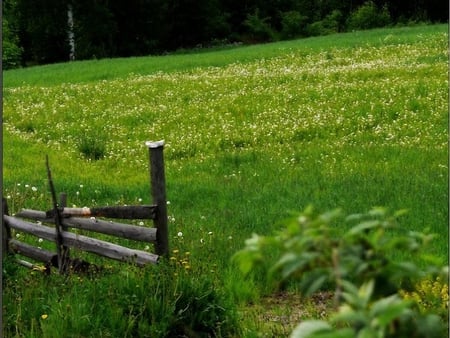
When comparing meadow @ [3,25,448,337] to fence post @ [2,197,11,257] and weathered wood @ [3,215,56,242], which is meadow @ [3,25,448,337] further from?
fence post @ [2,197,11,257]

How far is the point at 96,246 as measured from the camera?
7.46 m

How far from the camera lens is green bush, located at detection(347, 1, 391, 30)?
2074 inches

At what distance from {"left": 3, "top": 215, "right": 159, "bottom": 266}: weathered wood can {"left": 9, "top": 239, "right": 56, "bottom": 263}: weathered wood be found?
159mm

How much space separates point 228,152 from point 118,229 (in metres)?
7.57

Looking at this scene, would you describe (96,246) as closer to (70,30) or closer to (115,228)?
(115,228)

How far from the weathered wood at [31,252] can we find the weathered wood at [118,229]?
388mm

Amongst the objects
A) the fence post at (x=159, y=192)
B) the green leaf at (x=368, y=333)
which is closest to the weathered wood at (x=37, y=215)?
the fence post at (x=159, y=192)

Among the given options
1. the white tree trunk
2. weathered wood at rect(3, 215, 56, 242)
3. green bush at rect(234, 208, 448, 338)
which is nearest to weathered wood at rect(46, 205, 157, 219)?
weathered wood at rect(3, 215, 56, 242)

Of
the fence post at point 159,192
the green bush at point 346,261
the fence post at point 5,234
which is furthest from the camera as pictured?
the fence post at point 5,234

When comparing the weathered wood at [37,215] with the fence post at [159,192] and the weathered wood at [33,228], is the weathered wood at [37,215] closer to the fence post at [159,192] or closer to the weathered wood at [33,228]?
the weathered wood at [33,228]

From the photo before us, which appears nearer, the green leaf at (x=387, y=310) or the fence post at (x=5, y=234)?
the green leaf at (x=387, y=310)

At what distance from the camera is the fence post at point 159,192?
22.5 feet

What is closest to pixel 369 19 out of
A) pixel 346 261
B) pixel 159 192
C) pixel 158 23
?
pixel 158 23

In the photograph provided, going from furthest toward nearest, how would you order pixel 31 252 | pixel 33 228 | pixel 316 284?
pixel 33 228
pixel 31 252
pixel 316 284
